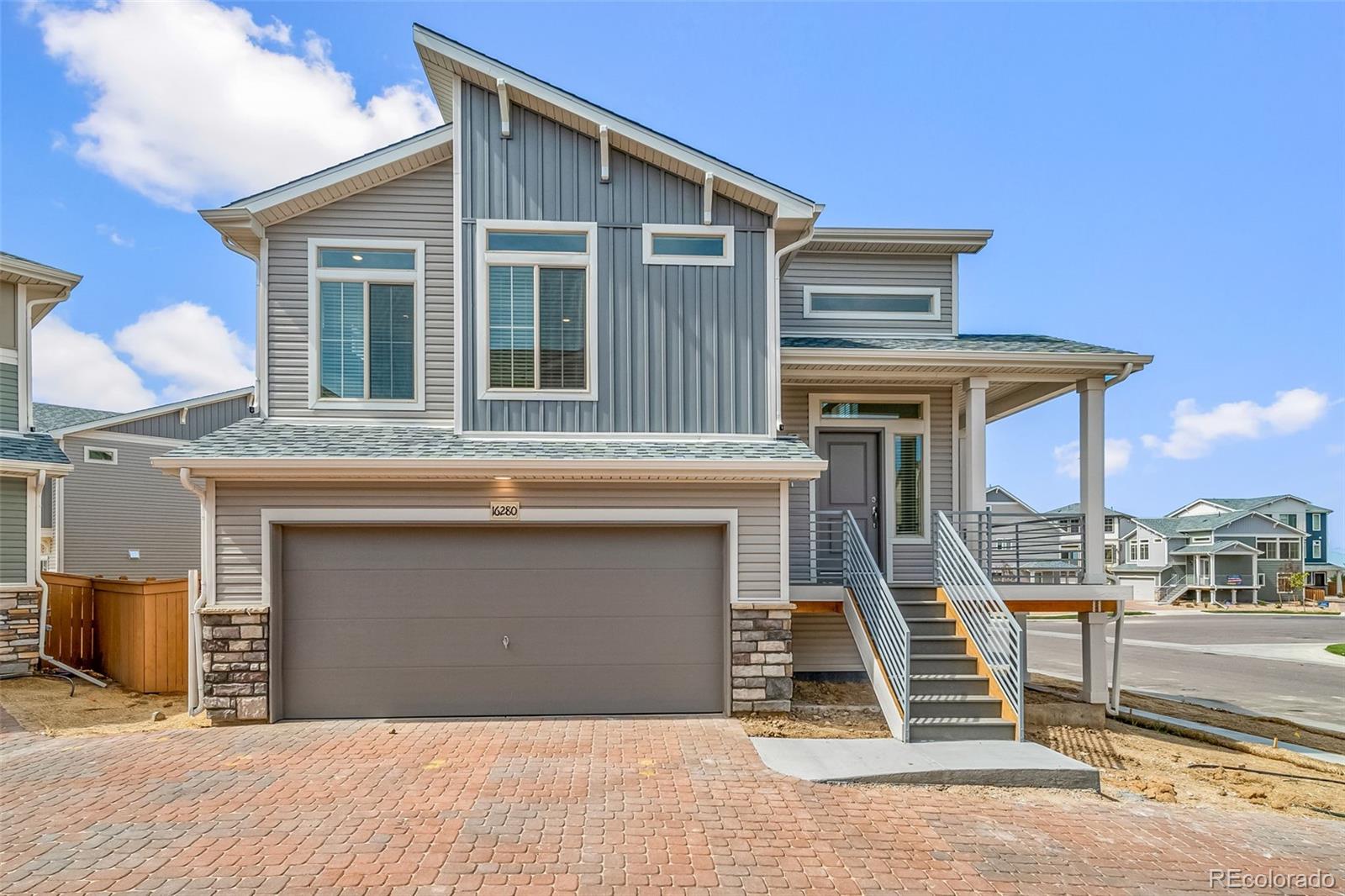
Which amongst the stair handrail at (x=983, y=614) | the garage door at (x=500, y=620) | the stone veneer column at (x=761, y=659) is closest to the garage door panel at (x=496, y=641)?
the garage door at (x=500, y=620)

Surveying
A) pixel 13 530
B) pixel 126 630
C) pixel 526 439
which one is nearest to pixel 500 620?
pixel 526 439

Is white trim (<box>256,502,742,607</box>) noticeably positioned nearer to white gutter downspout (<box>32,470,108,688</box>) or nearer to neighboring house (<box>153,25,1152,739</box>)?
neighboring house (<box>153,25,1152,739</box>)

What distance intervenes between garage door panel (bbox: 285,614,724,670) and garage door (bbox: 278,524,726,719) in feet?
0.04

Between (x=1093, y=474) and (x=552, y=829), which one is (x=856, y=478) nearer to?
(x=1093, y=474)

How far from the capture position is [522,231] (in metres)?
8.48

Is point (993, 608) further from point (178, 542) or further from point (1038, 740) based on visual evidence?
point (178, 542)

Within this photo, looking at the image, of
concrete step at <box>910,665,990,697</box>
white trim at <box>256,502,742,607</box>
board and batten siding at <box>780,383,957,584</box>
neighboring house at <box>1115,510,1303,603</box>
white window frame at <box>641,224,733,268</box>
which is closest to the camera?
concrete step at <box>910,665,990,697</box>

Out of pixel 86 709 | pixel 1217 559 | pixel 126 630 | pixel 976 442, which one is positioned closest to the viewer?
pixel 86 709

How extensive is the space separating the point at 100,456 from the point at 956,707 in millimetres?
17401

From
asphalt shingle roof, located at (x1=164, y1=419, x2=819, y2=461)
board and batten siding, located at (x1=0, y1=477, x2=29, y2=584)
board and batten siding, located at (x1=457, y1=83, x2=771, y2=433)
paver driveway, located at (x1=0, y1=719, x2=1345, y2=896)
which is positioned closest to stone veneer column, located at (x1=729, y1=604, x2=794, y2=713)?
paver driveway, located at (x1=0, y1=719, x2=1345, y2=896)

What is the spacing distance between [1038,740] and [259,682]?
26.1 ft

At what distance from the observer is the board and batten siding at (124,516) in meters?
15.8

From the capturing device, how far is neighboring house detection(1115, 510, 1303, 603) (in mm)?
43719

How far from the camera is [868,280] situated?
10984 millimetres
